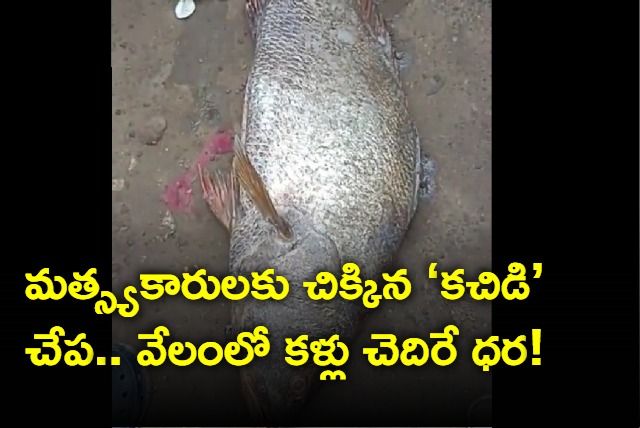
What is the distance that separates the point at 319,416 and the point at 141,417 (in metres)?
0.74

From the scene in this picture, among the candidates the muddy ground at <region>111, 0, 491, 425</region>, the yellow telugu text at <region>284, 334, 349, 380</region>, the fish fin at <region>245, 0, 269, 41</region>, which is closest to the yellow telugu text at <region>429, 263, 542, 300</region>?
the muddy ground at <region>111, 0, 491, 425</region>

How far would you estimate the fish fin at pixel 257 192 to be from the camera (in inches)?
93.1

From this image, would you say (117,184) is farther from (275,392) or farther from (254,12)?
(275,392)

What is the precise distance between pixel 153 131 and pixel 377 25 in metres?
1.11

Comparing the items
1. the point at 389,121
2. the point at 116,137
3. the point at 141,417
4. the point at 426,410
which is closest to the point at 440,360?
the point at 426,410

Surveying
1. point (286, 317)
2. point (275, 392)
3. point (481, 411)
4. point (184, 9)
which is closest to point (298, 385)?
point (275, 392)

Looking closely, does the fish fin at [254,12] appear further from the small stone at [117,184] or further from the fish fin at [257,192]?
the small stone at [117,184]

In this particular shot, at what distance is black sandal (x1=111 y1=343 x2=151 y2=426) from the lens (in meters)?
2.61

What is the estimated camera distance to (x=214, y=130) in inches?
118

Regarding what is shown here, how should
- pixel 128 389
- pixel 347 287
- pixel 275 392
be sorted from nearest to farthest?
1. pixel 275 392
2. pixel 347 287
3. pixel 128 389

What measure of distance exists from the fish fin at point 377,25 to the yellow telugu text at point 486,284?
0.93m

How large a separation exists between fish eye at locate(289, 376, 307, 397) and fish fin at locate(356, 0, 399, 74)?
133cm

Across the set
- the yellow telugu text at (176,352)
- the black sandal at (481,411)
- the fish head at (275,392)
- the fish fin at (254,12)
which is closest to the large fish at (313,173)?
the fish head at (275,392)

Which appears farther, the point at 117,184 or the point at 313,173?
the point at 117,184
